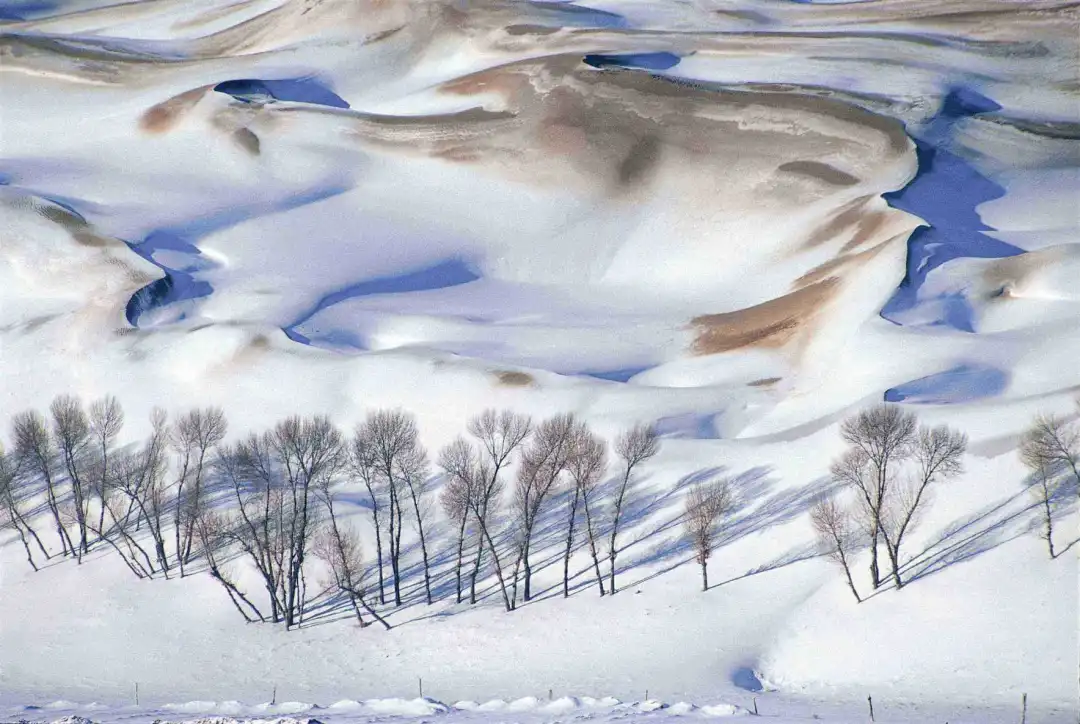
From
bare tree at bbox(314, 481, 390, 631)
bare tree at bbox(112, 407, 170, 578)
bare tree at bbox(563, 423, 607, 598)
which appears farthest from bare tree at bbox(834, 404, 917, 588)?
bare tree at bbox(112, 407, 170, 578)

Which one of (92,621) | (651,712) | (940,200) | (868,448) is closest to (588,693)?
(651,712)

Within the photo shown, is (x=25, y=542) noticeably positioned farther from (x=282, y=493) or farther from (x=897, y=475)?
(x=897, y=475)

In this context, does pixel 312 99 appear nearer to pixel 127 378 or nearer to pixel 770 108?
pixel 770 108

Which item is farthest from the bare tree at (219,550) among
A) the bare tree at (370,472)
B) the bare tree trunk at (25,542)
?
the bare tree trunk at (25,542)

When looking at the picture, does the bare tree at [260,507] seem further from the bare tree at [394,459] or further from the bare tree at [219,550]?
the bare tree at [394,459]

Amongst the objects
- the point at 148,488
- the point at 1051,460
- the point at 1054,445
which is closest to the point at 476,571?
the point at 148,488
